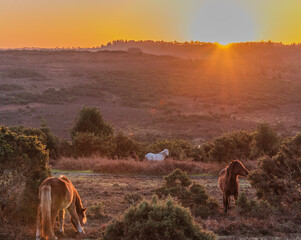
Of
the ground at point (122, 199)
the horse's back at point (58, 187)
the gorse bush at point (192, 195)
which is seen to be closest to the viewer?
the horse's back at point (58, 187)

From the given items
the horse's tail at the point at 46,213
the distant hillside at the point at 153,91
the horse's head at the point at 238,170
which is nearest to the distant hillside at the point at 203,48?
the distant hillside at the point at 153,91

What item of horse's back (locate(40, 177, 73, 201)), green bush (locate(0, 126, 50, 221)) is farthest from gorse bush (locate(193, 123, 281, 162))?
horse's back (locate(40, 177, 73, 201))

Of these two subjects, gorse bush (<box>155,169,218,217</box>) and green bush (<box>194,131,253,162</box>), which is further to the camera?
green bush (<box>194,131,253,162</box>)

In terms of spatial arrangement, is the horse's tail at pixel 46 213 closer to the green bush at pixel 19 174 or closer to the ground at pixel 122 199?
the ground at pixel 122 199

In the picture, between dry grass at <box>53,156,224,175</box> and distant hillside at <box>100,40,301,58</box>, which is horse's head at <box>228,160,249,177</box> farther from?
distant hillside at <box>100,40,301,58</box>

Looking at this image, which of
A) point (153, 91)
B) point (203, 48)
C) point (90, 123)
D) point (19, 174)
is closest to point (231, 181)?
point (19, 174)

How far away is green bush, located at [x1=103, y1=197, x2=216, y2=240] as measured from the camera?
21.0 feet

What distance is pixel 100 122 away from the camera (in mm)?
29703

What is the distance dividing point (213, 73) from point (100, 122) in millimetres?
80518

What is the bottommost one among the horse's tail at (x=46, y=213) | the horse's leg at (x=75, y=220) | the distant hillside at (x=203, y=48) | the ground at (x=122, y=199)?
the ground at (x=122, y=199)

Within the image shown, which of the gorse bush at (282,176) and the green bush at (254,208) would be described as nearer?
the green bush at (254,208)

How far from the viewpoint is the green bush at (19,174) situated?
28.0 feet

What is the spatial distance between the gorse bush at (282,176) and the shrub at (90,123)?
18.4 m

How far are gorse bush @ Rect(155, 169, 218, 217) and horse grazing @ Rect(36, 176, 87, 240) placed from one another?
366 cm
